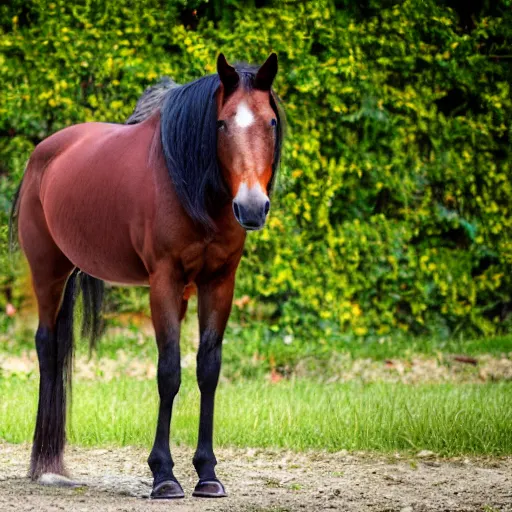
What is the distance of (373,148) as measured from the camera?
399 inches

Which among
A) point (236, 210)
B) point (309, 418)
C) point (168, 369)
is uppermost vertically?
point (236, 210)

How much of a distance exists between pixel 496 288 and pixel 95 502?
6.73 metres

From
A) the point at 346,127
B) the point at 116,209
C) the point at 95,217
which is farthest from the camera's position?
the point at 346,127

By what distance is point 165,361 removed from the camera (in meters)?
4.77

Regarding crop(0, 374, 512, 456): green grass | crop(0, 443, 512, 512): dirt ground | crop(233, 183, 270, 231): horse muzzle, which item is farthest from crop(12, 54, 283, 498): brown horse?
crop(0, 374, 512, 456): green grass

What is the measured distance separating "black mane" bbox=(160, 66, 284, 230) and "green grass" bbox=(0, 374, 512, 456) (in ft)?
6.88

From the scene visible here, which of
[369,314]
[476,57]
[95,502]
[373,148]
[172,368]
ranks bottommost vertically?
[95,502]

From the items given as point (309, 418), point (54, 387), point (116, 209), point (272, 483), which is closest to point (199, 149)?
point (116, 209)

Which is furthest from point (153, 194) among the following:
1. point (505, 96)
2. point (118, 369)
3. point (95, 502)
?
point (505, 96)

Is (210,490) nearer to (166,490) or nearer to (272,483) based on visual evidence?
(166,490)

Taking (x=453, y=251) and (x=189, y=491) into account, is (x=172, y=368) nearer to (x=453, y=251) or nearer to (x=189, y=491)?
(x=189, y=491)

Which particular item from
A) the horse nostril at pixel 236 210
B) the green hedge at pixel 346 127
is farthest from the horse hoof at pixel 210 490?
the green hedge at pixel 346 127

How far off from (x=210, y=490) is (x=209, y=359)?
0.60 meters

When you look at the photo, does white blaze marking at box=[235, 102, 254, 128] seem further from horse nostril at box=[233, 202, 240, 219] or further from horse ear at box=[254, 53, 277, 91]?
horse nostril at box=[233, 202, 240, 219]
